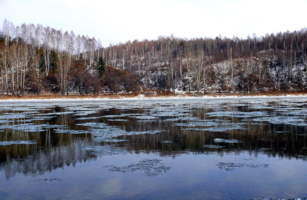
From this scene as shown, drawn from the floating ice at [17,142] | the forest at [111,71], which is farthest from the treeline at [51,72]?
the floating ice at [17,142]

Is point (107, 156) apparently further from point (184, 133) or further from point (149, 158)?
point (184, 133)

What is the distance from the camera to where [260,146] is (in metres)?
9.80

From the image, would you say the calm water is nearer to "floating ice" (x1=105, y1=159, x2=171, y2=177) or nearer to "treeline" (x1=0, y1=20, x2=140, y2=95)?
"floating ice" (x1=105, y1=159, x2=171, y2=177)

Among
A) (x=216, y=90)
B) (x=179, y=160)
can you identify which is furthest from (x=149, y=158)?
(x=216, y=90)

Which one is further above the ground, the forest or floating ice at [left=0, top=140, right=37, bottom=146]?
the forest

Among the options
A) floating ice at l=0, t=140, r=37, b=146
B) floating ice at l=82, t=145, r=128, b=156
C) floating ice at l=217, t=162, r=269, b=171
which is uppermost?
floating ice at l=0, t=140, r=37, b=146

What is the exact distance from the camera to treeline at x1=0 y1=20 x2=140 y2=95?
2467 inches

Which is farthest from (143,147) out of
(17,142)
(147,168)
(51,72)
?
(51,72)

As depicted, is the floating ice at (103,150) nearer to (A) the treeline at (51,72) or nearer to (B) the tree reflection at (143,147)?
(B) the tree reflection at (143,147)

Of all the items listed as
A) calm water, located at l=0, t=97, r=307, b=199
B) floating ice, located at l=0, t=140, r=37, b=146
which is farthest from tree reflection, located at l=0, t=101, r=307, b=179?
floating ice, located at l=0, t=140, r=37, b=146

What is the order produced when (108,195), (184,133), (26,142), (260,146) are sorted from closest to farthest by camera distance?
1. (108,195)
2. (260,146)
3. (26,142)
4. (184,133)

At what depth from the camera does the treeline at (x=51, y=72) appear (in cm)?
6266

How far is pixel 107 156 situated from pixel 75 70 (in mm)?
75532

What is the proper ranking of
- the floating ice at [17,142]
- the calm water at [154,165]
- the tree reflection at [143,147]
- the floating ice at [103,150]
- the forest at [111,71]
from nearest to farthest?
the calm water at [154,165]
the tree reflection at [143,147]
the floating ice at [103,150]
the floating ice at [17,142]
the forest at [111,71]
